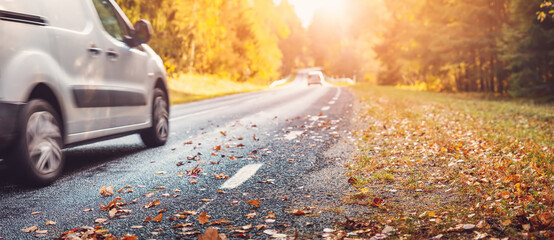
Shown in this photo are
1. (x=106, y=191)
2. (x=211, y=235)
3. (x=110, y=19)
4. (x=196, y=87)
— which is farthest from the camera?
(x=196, y=87)

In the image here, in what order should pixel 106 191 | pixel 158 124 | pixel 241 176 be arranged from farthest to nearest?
pixel 158 124 → pixel 241 176 → pixel 106 191

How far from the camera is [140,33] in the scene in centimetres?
666

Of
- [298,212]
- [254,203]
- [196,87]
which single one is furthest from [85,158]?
[196,87]

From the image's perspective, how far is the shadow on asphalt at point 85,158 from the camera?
17.0 ft

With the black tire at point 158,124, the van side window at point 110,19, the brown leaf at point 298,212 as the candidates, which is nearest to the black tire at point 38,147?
the van side window at point 110,19

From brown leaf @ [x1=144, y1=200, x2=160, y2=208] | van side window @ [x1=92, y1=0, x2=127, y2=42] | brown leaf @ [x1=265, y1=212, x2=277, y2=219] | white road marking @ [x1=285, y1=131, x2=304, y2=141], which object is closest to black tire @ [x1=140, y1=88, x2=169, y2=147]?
van side window @ [x1=92, y1=0, x2=127, y2=42]

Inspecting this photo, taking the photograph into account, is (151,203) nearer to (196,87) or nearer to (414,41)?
(196,87)

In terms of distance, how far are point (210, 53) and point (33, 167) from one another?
3305 cm

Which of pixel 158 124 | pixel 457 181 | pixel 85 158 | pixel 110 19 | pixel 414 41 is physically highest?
pixel 414 41

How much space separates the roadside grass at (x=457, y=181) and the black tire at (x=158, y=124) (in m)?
3.14

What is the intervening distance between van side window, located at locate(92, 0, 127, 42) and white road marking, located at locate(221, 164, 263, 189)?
2.44 m

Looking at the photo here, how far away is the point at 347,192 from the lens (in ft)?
15.4

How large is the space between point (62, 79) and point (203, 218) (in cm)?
246

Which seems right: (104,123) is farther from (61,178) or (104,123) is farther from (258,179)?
(258,179)
